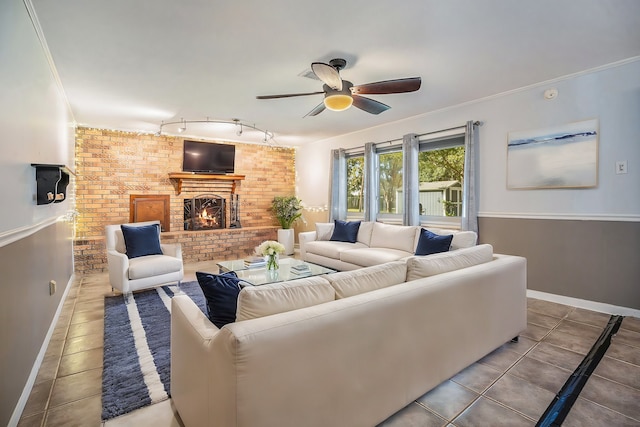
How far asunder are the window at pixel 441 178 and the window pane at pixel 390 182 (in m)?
0.54

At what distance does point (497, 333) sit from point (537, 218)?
212 cm

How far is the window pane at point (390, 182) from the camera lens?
18.7 feet

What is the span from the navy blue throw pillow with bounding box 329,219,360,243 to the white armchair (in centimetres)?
248

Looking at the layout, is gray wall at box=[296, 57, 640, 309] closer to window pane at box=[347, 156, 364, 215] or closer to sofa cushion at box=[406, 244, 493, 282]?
sofa cushion at box=[406, 244, 493, 282]

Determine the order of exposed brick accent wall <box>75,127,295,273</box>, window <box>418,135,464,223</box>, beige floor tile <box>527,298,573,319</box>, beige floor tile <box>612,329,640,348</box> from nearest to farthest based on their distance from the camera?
beige floor tile <box>612,329,640,348</box>, beige floor tile <box>527,298,573,319</box>, window <box>418,135,464,223</box>, exposed brick accent wall <box>75,127,295,273</box>

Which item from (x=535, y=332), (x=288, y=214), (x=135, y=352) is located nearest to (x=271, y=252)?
(x=135, y=352)

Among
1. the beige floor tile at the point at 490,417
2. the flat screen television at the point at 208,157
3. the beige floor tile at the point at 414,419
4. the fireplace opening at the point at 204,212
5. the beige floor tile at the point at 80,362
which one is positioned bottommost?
the beige floor tile at the point at 80,362

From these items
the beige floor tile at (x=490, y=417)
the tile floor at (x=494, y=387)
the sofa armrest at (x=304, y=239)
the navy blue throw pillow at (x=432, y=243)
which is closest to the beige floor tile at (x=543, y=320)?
the tile floor at (x=494, y=387)

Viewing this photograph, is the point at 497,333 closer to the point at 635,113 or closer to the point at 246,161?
the point at 635,113

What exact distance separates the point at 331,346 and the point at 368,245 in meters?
3.78

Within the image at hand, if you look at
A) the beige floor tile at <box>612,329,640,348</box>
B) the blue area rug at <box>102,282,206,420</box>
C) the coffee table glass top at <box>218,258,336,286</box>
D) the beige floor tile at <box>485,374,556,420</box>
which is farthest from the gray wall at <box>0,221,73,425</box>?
the beige floor tile at <box>612,329,640,348</box>

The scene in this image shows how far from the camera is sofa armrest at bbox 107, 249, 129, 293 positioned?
3598mm

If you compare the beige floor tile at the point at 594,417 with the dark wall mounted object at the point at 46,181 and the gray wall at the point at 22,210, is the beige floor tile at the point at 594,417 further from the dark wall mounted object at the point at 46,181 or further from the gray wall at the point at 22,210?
the dark wall mounted object at the point at 46,181

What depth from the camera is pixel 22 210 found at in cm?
206
